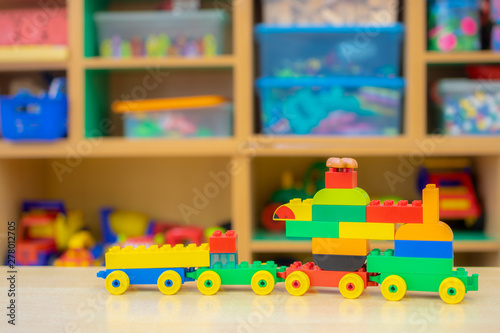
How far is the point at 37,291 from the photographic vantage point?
727mm

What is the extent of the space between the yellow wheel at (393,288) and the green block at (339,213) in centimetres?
8

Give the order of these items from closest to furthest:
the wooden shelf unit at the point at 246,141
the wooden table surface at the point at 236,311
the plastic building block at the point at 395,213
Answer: the wooden table surface at the point at 236,311, the plastic building block at the point at 395,213, the wooden shelf unit at the point at 246,141

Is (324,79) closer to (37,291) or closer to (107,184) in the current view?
(107,184)

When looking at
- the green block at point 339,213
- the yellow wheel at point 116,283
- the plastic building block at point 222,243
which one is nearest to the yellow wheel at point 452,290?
the green block at point 339,213

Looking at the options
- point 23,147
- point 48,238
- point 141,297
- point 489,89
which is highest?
point 489,89

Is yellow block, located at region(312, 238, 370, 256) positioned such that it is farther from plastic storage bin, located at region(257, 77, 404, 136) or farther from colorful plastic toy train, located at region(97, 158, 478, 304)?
plastic storage bin, located at region(257, 77, 404, 136)

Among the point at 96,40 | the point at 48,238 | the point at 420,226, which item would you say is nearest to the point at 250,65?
the point at 96,40

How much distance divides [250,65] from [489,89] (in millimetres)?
694

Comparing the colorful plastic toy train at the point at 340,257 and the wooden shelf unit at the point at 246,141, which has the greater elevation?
the wooden shelf unit at the point at 246,141

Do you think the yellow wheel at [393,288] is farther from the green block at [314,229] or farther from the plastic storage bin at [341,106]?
the plastic storage bin at [341,106]

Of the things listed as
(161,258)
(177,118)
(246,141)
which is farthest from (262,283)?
(177,118)

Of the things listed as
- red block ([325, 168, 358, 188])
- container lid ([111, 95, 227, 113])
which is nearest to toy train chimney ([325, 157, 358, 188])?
red block ([325, 168, 358, 188])

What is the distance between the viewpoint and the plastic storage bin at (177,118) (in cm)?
166

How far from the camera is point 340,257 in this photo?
71cm
